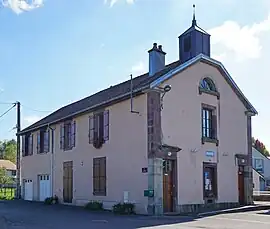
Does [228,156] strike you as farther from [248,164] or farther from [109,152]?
[109,152]

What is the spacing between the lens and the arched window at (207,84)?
25.6 meters

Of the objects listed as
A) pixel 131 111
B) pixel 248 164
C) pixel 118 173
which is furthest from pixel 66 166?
pixel 248 164

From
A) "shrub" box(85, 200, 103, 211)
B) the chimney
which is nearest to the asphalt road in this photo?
"shrub" box(85, 200, 103, 211)

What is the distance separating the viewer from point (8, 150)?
10794cm

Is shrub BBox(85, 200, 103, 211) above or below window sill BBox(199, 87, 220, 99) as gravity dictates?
below

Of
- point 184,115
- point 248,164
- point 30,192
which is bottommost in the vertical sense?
point 30,192

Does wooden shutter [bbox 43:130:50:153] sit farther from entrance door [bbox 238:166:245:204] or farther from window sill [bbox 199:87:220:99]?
entrance door [bbox 238:166:245:204]

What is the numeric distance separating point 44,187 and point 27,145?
17.6 feet

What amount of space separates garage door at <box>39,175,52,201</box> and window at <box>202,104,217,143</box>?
1287cm

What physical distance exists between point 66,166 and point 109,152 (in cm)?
583

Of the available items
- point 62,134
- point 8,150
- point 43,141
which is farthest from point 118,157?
point 8,150

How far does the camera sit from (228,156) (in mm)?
26750

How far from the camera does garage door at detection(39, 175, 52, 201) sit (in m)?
32.9

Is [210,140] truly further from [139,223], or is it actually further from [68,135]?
[68,135]
